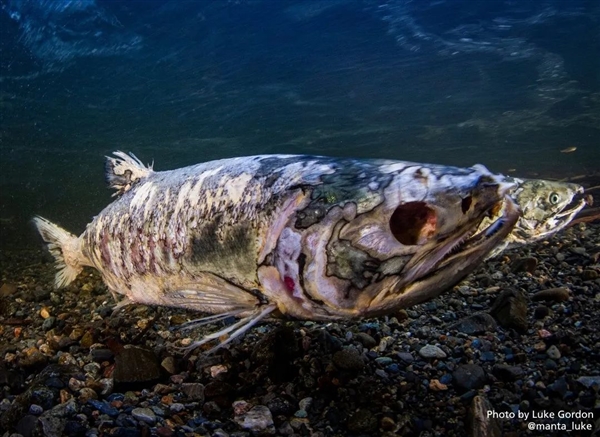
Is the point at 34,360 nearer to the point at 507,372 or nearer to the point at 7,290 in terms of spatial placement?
the point at 507,372

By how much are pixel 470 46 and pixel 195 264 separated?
1469 centimetres

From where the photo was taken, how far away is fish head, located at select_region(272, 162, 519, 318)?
198 cm

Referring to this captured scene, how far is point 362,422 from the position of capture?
2.49 meters

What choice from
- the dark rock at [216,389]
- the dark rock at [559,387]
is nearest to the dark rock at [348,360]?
the dark rock at [216,389]

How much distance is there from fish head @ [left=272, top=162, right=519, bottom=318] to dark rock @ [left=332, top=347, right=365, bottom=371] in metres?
0.91

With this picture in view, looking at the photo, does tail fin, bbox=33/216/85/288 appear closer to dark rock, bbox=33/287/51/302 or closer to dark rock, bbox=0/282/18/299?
dark rock, bbox=33/287/51/302

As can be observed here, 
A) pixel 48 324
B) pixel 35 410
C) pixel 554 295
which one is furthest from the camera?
pixel 48 324

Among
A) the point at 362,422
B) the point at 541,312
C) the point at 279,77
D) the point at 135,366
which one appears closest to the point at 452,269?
the point at 362,422

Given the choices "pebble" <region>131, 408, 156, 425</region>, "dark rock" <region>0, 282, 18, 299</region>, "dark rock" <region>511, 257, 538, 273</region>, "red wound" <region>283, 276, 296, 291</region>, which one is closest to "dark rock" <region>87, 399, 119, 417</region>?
"pebble" <region>131, 408, 156, 425</region>

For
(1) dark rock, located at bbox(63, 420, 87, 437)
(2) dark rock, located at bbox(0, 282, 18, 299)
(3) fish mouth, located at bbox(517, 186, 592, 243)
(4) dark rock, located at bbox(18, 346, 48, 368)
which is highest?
(1) dark rock, located at bbox(63, 420, 87, 437)

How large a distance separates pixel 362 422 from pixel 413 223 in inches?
49.3

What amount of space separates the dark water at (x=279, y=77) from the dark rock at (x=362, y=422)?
38.5 ft

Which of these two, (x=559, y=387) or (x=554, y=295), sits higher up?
(x=559, y=387)

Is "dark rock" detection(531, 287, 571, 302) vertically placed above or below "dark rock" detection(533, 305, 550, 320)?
below
